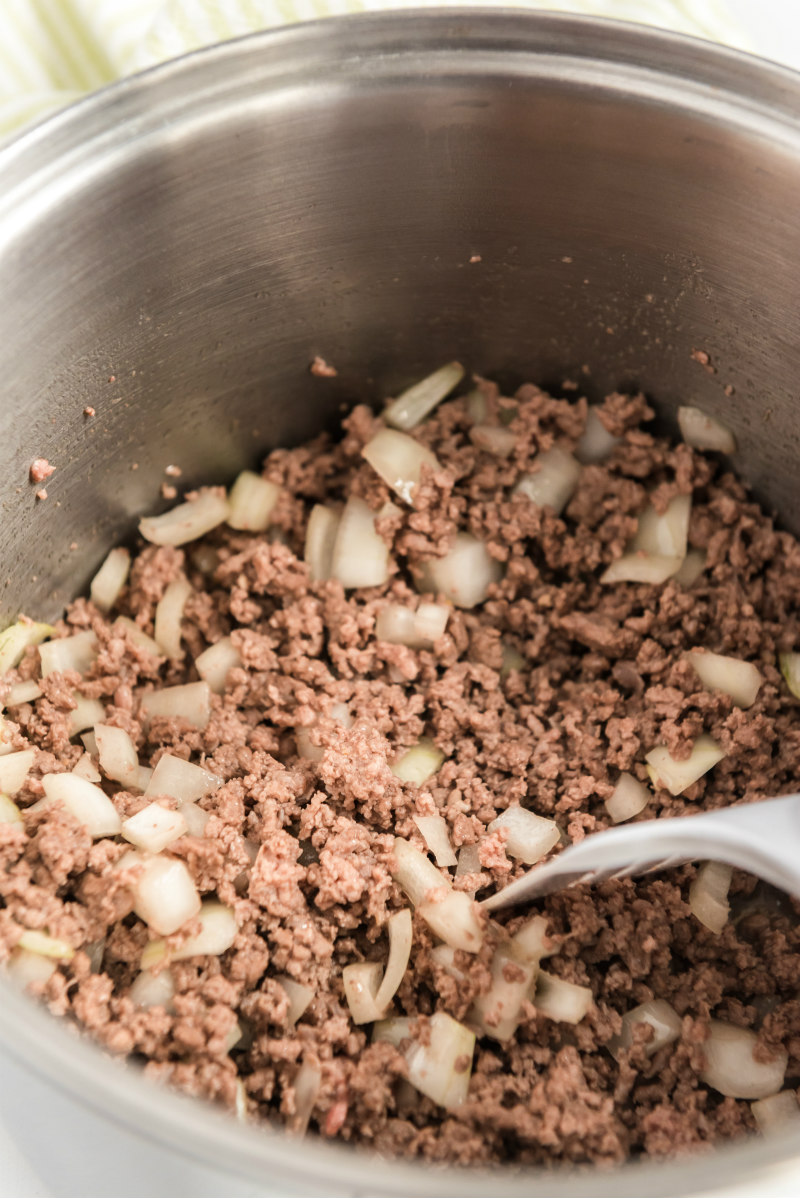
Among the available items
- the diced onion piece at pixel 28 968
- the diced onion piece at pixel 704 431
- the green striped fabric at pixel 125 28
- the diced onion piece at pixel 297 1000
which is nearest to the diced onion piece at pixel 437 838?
the diced onion piece at pixel 297 1000

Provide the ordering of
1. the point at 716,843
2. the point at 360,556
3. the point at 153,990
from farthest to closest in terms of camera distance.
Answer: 1. the point at 360,556
2. the point at 153,990
3. the point at 716,843

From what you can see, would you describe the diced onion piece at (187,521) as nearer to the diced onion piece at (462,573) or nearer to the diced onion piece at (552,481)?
the diced onion piece at (462,573)

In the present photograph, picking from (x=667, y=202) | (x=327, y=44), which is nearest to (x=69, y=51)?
(x=327, y=44)

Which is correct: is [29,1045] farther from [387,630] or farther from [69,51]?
[69,51]

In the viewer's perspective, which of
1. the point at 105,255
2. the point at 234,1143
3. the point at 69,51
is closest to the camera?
the point at 234,1143

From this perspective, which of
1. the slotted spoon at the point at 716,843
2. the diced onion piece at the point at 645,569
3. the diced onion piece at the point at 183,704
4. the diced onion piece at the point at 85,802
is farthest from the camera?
the diced onion piece at the point at 645,569

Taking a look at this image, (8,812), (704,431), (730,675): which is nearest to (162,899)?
(8,812)

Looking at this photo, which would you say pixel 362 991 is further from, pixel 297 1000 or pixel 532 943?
pixel 532 943
